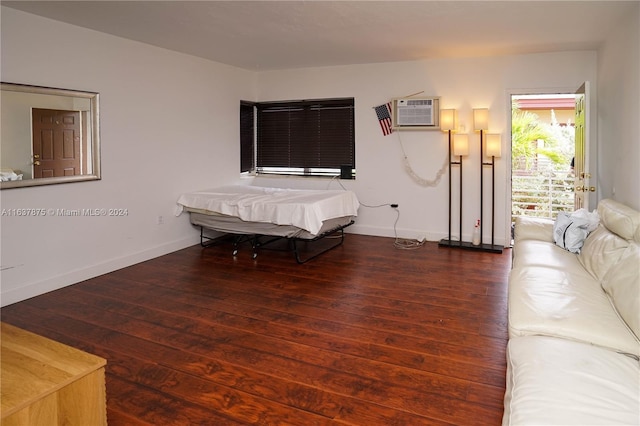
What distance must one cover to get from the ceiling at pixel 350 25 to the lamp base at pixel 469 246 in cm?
233

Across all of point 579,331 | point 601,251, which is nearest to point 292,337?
point 579,331

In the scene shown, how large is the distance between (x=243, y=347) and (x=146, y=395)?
71cm

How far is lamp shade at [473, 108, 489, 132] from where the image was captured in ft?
17.9

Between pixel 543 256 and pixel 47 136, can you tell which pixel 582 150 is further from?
pixel 47 136

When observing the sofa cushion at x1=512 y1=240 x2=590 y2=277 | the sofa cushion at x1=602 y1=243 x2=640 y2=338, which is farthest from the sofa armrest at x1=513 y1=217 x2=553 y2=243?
the sofa cushion at x1=602 y1=243 x2=640 y2=338

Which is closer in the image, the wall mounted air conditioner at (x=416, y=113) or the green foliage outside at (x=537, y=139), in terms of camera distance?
the wall mounted air conditioner at (x=416, y=113)

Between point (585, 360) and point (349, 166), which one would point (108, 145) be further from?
point (585, 360)

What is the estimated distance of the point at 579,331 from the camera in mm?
2080

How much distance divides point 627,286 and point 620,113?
7.51 feet

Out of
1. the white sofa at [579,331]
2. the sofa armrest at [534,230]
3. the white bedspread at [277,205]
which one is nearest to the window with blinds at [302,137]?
the white bedspread at [277,205]

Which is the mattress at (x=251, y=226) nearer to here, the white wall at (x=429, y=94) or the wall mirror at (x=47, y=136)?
the white wall at (x=429, y=94)

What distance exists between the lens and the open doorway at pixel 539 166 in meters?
6.87

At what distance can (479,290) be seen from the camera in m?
4.05

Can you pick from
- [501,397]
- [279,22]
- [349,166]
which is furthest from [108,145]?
[501,397]
